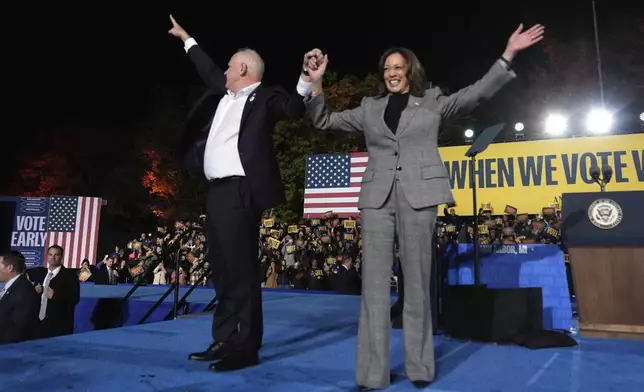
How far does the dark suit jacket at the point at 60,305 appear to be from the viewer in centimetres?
578

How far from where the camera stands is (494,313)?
3.55 m

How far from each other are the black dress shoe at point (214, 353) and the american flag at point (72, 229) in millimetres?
12731

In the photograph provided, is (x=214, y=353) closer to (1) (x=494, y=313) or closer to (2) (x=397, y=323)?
(2) (x=397, y=323)

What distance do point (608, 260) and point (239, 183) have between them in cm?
294

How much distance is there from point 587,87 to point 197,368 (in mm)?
23636

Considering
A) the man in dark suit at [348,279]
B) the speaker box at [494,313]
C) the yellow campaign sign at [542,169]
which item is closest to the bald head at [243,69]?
the speaker box at [494,313]

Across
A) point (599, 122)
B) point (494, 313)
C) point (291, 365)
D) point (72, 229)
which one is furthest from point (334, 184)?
point (291, 365)

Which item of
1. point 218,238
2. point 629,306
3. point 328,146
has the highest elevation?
point 328,146

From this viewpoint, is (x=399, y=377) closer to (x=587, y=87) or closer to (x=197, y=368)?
(x=197, y=368)

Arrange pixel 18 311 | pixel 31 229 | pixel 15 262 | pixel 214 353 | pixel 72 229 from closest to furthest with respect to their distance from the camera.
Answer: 1. pixel 214 353
2. pixel 18 311
3. pixel 15 262
4. pixel 72 229
5. pixel 31 229

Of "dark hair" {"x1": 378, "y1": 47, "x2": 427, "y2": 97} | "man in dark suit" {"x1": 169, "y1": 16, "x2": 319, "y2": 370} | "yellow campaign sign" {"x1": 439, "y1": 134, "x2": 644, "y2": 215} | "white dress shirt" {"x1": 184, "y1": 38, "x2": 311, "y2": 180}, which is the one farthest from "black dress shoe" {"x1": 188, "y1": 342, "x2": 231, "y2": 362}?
"yellow campaign sign" {"x1": 439, "y1": 134, "x2": 644, "y2": 215}

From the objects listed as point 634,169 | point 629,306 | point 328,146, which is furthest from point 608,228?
point 328,146

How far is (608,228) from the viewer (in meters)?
3.71

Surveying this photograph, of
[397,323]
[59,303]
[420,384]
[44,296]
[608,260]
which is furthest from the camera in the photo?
[44,296]
